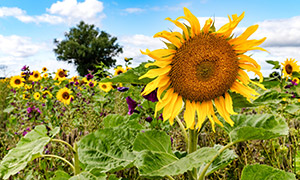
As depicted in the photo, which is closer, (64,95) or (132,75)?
(132,75)

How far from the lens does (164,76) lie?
3.57 feet

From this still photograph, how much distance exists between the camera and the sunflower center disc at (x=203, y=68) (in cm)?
107

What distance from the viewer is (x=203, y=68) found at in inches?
42.5

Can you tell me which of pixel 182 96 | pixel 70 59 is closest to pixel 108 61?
pixel 70 59

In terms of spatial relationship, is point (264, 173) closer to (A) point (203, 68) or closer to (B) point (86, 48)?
(A) point (203, 68)

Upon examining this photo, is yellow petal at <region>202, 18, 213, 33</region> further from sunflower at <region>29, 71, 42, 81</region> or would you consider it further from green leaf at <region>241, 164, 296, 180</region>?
sunflower at <region>29, 71, 42, 81</region>

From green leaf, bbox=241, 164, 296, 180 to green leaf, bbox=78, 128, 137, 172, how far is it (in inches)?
19.5

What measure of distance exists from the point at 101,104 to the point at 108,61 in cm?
3117

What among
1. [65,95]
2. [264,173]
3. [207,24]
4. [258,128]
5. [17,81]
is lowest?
[264,173]

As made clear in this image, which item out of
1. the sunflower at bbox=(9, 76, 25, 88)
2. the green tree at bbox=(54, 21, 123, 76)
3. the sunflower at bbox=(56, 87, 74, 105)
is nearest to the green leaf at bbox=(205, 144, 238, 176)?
the sunflower at bbox=(56, 87, 74, 105)

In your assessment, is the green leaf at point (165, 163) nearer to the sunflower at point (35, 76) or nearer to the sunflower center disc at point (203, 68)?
the sunflower center disc at point (203, 68)

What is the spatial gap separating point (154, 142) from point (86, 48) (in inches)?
1320

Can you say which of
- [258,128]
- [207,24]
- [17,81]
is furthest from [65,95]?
[258,128]

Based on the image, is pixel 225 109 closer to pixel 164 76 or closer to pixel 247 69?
pixel 247 69
